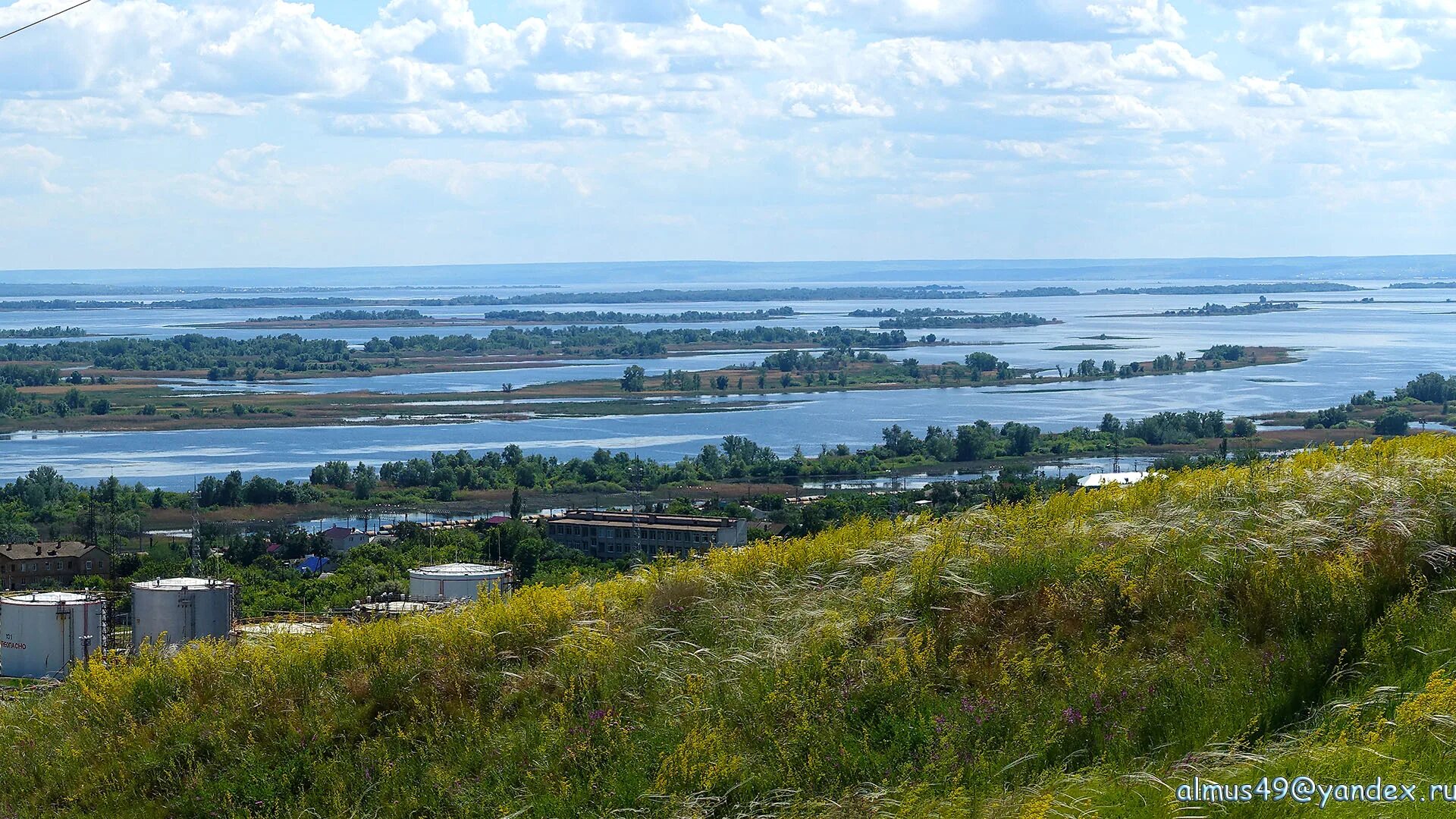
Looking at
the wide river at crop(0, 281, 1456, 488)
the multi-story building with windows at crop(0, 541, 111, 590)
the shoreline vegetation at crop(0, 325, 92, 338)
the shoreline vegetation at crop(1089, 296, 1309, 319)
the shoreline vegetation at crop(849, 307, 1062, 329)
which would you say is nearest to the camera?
the multi-story building with windows at crop(0, 541, 111, 590)

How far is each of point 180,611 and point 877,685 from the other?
36.1 ft

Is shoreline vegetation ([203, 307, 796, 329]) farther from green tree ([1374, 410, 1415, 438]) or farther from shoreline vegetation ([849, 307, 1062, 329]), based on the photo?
green tree ([1374, 410, 1415, 438])

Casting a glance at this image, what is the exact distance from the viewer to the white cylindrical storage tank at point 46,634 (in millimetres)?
15867

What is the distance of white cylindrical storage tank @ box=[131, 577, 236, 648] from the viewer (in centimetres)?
1524

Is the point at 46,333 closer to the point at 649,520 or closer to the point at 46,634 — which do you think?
the point at 649,520

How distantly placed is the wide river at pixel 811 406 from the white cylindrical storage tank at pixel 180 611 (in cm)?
2771

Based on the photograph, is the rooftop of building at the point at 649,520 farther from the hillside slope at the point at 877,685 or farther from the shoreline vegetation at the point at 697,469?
the hillside slope at the point at 877,685

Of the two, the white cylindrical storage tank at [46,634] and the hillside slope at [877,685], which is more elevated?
Result: the hillside slope at [877,685]

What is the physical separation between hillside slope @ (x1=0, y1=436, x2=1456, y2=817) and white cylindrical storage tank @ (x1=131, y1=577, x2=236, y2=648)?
678cm

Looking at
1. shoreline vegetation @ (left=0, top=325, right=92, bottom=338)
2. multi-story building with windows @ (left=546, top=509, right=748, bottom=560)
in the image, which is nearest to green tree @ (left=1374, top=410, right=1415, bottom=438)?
multi-story building with windows @ (left=546, top=509, right=748, bottom=560)

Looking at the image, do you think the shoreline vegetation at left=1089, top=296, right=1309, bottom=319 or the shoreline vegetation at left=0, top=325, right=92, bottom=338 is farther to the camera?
the shoreline vegetation at left=1089, top=296, right=1309, bottom=319

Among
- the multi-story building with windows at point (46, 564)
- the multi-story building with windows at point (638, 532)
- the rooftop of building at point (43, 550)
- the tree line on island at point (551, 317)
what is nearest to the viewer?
the multi-story building with windows at point (638, 532)

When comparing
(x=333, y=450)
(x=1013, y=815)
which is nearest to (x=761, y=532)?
(x=1013, y=815)

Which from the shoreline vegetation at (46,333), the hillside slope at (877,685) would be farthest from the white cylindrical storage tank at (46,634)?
the shoreline vegetation at (46,333)
